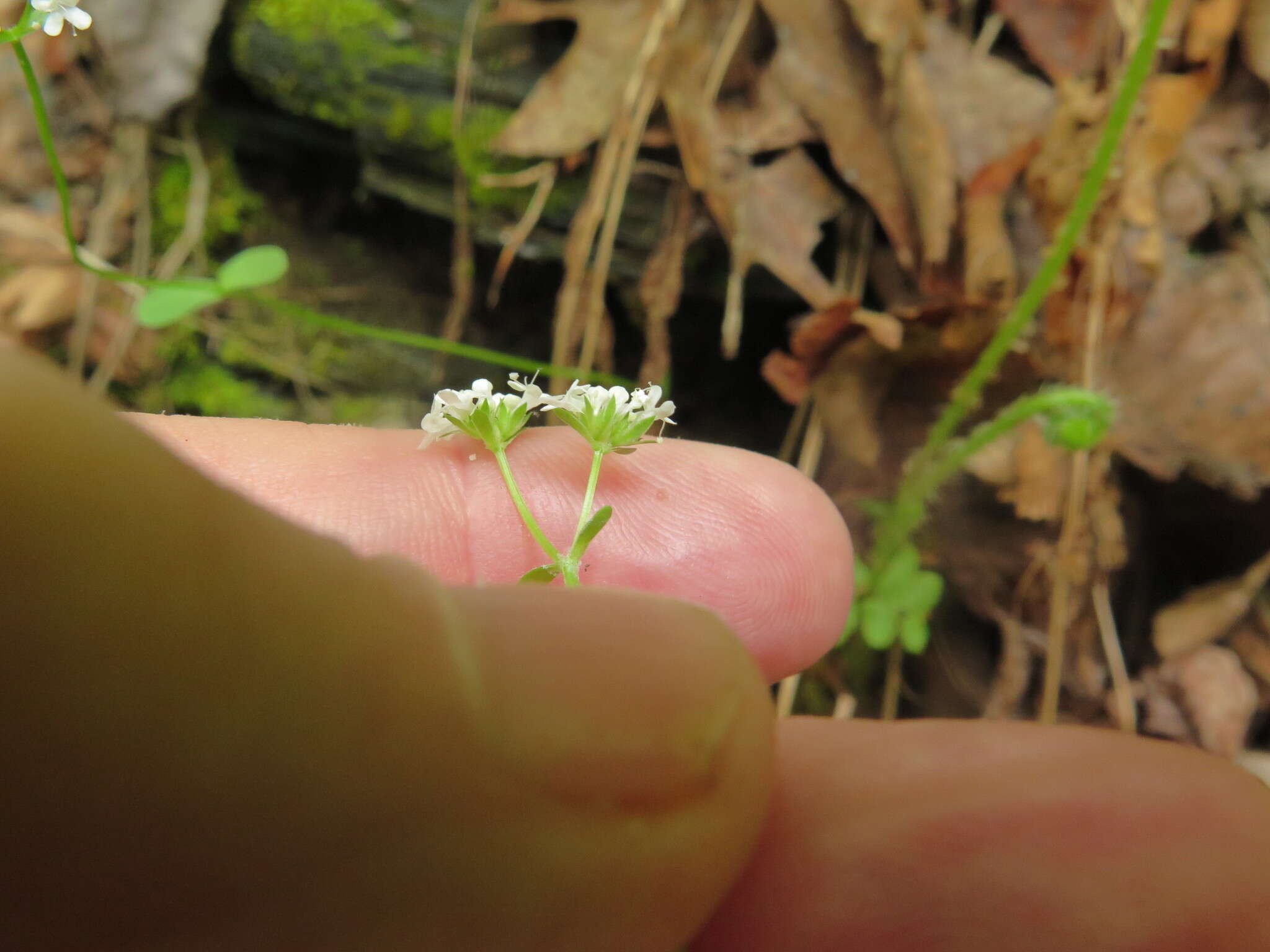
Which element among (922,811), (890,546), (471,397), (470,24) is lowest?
(890,546)

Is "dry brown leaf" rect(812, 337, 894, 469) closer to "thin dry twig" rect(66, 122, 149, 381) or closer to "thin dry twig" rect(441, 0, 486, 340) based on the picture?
"thin dry twig" rect(441, 0, 486, 340)

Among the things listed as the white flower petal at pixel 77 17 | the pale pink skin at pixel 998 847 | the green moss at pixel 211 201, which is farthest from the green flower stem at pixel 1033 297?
the green moss at pixel 211 201

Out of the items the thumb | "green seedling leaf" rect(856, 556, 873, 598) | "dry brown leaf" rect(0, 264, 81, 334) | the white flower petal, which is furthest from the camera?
"dry brown leaf" rect(0, 264, 81, 334)

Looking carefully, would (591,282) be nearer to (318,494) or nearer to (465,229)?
(465,229)

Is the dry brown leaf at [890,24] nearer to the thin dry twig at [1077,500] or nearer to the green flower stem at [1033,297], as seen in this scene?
the green flower stem at [1033,297]

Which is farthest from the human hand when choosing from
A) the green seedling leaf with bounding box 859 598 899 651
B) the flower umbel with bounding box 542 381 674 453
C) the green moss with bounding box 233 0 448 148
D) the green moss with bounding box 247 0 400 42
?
the green moss with bounding box 247 0 400 42

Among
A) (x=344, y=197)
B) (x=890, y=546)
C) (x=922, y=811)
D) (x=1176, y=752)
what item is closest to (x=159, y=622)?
(x=922, y=811)

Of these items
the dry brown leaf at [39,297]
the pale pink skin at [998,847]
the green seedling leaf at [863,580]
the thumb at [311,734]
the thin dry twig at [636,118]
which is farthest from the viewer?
the dry brown leaf at [39,297]
